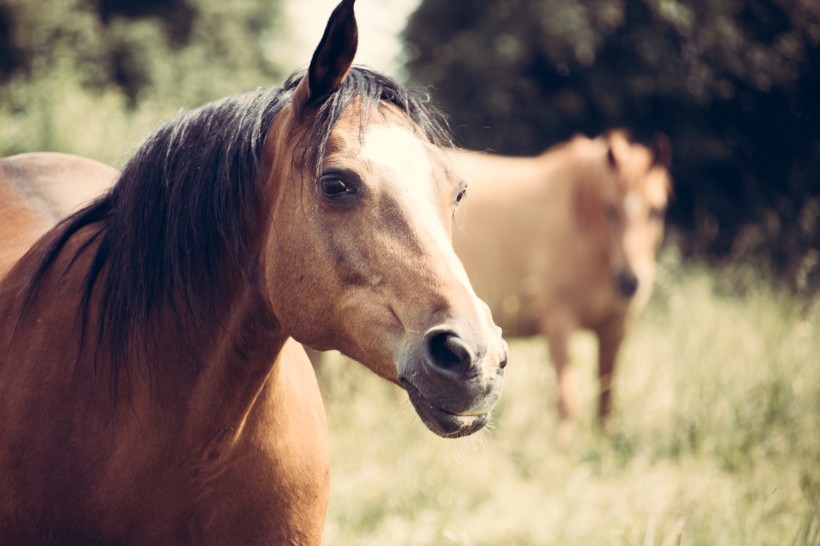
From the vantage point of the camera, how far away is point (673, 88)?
10.5 meters

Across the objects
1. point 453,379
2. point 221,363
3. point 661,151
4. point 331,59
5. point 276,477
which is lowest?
point 661,151

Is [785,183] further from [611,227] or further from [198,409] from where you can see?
[198,409]

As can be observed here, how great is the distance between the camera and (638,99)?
35.2 ft

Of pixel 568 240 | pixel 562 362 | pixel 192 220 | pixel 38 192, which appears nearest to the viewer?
pixel 192 220

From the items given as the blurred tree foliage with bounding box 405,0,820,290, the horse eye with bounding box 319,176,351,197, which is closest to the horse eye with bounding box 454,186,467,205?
the horse eye with bounding box 319,176,351,197

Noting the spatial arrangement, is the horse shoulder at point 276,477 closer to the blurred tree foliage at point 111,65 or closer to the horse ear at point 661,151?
the horse ear at point 661,151

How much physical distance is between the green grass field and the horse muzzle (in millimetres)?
950

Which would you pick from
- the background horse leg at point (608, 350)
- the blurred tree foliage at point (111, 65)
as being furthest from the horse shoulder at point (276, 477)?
the blurred tree foliage at point (111, 65)

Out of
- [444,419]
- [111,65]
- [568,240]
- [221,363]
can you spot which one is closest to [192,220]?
[221,363]

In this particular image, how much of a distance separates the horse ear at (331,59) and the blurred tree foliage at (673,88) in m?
7.58

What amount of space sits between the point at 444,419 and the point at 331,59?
0.90 metres

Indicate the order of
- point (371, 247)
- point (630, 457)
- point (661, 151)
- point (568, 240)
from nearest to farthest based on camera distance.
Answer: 1. point (371, 247)
2. point (630, 457)
3. point (661, 151)
4. point (568, 240)

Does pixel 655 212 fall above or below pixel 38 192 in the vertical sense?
below

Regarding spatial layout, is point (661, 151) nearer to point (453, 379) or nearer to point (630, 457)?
point (630, 457)
